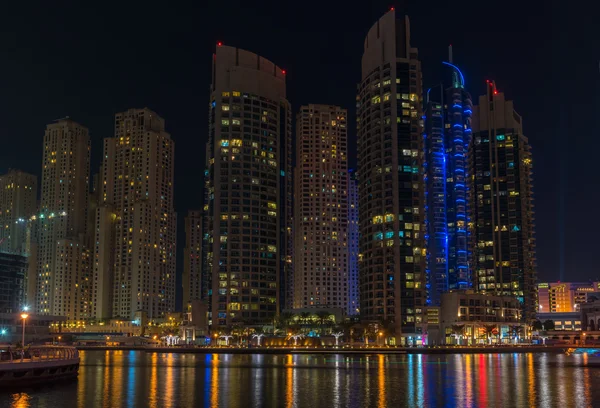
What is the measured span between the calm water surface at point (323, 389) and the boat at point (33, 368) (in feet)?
8.85

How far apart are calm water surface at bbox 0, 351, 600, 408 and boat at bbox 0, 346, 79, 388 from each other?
106 inches

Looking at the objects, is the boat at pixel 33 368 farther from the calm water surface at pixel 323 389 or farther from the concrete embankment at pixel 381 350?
the concrete embankment at pixel 381 350

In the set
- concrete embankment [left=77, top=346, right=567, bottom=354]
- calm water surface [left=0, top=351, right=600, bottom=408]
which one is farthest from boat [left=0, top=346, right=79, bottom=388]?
concrete embankment [left=77, top=346, right=567, bottom=354]

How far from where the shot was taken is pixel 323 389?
268 ft

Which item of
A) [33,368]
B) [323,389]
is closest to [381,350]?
[323,389]

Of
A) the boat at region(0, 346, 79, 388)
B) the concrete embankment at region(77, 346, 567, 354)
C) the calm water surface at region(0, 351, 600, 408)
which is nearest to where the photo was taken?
the calm water surface at region(0, 351, 600, 408)

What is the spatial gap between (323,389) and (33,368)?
35534mm

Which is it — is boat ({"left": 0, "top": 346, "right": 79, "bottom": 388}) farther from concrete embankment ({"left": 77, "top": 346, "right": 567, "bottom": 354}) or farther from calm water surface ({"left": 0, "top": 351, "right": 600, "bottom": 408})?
concrete embankment ({"left": 77, "top": 346, "right": 567, "bottom": 354})

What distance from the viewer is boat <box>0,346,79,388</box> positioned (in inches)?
3157

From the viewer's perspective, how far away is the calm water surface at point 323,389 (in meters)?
69.3

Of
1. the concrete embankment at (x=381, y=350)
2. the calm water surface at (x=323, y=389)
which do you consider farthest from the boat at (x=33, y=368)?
the concrete embankment at (x=381, y=350)

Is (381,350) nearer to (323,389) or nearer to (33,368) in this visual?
(323,389)

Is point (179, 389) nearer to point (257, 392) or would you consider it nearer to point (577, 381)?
point (257, 392)

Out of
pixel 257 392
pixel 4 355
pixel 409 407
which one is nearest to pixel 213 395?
pixel 257 392
